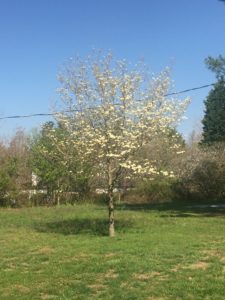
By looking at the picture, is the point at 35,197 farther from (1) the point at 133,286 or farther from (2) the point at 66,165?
(1) the point at 133,286

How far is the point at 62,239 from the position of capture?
13.6 m

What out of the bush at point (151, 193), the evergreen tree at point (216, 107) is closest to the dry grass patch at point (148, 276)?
the evergreen tree at point (216, 107)

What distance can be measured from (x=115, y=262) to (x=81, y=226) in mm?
7030

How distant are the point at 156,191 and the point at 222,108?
1091 cm

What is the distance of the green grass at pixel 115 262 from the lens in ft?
25.1

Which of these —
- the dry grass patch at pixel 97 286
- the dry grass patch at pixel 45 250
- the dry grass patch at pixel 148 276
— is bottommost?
the dry grass patch at pixel 97 286

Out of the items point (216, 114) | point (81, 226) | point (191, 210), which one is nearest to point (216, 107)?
point (216, 114)

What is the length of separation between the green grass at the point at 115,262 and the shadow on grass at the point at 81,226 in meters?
0.03

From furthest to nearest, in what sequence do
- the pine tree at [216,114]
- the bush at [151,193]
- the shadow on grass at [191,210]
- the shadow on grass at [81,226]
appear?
1. the bush at [151,193]
2. the pine tree at [216,114]
3. the shadow on grass at [191,210]
4. the shadow on grass at [81,226]

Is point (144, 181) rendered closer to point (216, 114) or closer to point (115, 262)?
→ point (216, 114)

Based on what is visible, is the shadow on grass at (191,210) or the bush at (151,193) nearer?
the shadow on grass at (191,210)

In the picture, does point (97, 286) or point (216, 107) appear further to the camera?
point (216, 107)

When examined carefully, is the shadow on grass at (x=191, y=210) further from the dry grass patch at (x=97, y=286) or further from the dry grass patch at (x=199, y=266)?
the dry grass patch at (x=97, y=286)

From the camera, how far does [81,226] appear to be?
16688 mm
